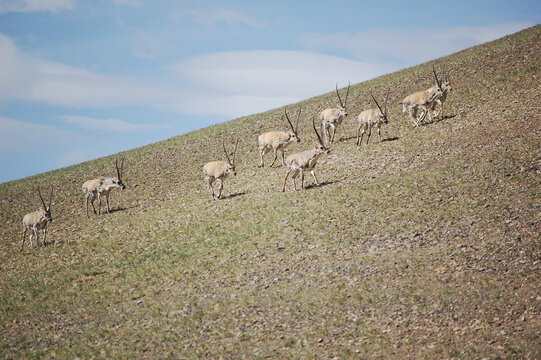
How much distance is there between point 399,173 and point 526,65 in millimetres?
25422

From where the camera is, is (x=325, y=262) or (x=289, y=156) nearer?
(x=325, y=262)

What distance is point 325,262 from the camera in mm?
19688

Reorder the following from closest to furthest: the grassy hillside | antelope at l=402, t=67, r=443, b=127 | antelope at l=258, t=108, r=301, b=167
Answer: the grassy hillside, antelope at l=258, t=108, r=301, b=167, antelope at l=402, t=67, r=443, b=127

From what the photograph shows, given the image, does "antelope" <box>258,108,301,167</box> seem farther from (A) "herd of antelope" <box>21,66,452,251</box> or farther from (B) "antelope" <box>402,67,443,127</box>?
(B) "antelope" <box>402,67,443,127</box>

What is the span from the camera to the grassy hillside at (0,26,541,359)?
14.5 m

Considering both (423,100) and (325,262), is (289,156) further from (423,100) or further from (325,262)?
(423,100)

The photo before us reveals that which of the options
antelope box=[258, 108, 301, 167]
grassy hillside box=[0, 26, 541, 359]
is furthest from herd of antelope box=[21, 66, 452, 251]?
grassy hillside box=[0, 26, 541, 359]

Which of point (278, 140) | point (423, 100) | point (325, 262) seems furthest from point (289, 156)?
point (423, 100)

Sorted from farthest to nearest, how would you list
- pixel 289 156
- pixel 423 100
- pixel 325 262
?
pixel 423 100 < pixel 289 156 < pixel 325 262

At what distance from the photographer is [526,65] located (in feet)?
144

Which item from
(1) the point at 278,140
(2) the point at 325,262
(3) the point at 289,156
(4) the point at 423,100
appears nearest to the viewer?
(2) the point at 325,262

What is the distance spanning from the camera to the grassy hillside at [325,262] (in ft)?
47.5

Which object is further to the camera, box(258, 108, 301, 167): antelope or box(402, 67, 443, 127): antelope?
box(402, 67, 443, 127): antelope

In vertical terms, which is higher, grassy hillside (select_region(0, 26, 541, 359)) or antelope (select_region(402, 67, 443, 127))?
antelope (select_region(402, 67, 443, 127))
